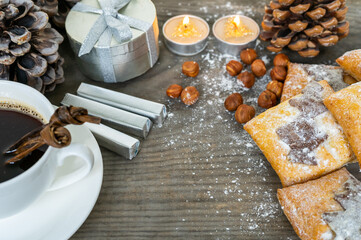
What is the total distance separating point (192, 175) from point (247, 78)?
12.7 inches

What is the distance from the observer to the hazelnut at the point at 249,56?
3.47 ft

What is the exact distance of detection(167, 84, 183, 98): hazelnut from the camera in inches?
39.3

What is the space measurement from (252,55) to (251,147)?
294mm

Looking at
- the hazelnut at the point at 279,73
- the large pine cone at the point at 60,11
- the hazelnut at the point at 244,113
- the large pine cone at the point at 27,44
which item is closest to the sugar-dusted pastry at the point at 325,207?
the hazelnut at the point at 244,113

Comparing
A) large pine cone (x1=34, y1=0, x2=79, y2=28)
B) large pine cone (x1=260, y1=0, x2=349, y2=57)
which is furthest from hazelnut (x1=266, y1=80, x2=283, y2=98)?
large pine cone (x1=34, y1=0, x2=79, y2=28)

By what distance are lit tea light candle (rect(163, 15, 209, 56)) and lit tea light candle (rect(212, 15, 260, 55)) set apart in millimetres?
44

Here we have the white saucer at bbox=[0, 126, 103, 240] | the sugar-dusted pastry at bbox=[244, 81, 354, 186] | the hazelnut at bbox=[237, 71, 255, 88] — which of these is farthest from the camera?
the hazelnut at bbox=[237, 71, 255, 88]

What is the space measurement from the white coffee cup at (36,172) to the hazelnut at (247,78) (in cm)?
50

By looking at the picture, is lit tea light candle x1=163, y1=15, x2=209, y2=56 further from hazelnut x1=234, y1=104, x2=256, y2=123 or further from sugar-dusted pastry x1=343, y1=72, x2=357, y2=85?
sugar-dusted pastry x1=343, y1=72, x2=357, y2=85

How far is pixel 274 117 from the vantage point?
2.80 ft

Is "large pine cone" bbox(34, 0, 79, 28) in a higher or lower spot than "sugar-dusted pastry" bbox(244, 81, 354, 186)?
higher

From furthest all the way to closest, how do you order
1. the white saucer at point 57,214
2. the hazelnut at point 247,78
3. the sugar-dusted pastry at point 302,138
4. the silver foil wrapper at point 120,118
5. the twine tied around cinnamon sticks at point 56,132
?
the hazelnut at point 247,78
the silver foil wrapper at point 120,118
the sugar-dusted pastry at point 302,138
the white saucer at point 57,214
the twine tied around cinnamon sticks at point 56,132

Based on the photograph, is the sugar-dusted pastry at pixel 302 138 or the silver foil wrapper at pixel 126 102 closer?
the sugar-dusted pastry at pixel 302 138

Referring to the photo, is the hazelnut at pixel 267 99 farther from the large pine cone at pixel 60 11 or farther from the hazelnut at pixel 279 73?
the large pine cone at pixel 60 11
